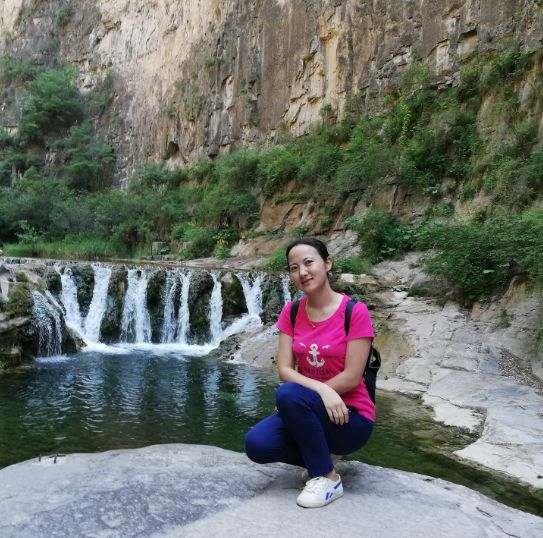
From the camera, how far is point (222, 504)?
2443 millimetres

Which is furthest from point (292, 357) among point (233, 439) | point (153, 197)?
point (153, 197)

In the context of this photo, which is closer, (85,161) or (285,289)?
(285,289)

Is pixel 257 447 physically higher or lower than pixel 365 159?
lower

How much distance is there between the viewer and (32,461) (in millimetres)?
3158

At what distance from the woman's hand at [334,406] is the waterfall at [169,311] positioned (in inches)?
393

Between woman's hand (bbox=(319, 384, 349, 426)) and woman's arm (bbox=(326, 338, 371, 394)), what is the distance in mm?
49

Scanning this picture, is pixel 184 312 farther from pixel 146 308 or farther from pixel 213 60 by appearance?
pixel 213 60

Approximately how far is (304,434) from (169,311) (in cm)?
1033

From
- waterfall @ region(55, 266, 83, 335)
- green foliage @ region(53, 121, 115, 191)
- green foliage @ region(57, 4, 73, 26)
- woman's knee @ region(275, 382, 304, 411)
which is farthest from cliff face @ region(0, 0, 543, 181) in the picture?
woman's knee @ region(275, 382, 304, 411)

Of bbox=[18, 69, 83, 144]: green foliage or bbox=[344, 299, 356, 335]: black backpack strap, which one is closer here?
bbox=[344, 299, 356, 335]: black backpack strap

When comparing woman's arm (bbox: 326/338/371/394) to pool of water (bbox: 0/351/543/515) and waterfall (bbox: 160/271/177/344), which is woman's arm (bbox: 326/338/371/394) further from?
waterfall (bbox: 160/271/177/344)

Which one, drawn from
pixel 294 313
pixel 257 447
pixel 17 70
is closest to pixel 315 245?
pixel 294 313

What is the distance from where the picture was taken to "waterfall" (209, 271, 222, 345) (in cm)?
1192

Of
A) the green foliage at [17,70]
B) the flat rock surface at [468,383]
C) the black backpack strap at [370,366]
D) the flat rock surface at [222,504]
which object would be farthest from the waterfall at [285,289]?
the green foliage at [17,70]
